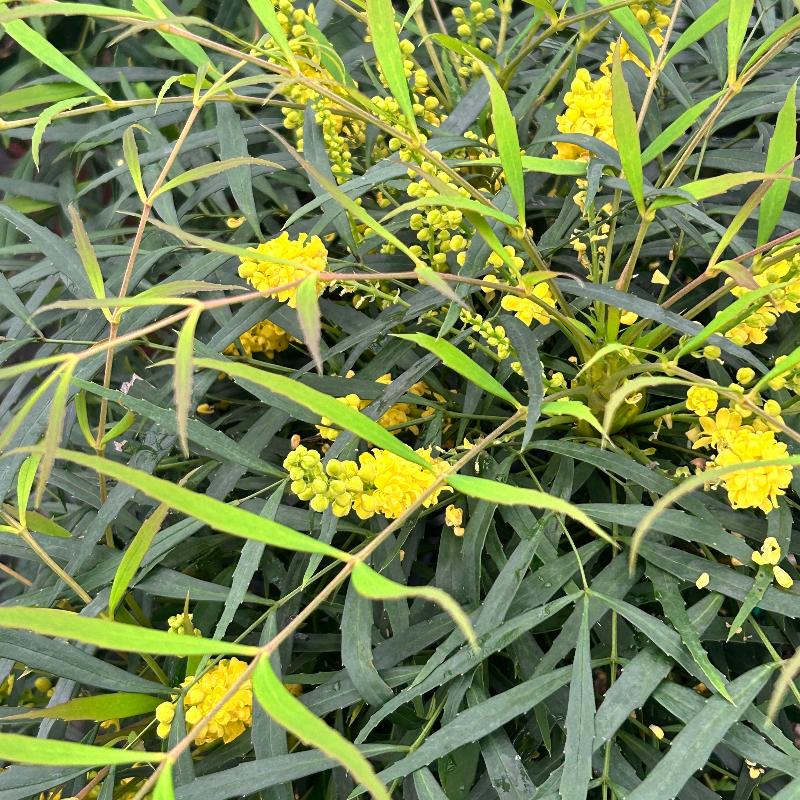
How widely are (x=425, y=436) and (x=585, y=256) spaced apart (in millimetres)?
144

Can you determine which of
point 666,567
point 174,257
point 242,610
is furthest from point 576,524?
point 174,257

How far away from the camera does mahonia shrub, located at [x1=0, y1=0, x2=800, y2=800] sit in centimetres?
37

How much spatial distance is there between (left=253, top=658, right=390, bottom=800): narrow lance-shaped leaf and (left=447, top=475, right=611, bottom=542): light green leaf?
96mm

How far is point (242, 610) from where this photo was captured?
54 cm

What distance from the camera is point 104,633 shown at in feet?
0.94

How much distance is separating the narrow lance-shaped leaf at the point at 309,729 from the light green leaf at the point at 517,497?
96 millimetres

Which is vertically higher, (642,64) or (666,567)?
(642,64)

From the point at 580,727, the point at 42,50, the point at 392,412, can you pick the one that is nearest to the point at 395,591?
the point at 580,727

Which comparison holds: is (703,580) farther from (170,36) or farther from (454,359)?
(170,36)

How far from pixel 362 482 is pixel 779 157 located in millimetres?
252

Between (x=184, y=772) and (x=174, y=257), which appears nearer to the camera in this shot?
(x=184, y=772)

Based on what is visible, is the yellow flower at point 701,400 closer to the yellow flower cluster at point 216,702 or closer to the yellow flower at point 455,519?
the yellow flower at point 455,519

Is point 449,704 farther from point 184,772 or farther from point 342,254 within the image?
point 342,254

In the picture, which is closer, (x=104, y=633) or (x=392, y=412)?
(x=104, y=633)
